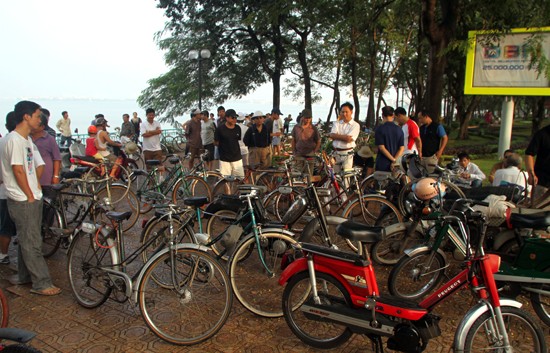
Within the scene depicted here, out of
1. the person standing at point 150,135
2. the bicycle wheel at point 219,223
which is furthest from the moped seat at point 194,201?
the person standing at point 150,135

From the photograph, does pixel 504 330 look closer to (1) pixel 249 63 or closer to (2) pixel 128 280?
(2) pixel 128 280

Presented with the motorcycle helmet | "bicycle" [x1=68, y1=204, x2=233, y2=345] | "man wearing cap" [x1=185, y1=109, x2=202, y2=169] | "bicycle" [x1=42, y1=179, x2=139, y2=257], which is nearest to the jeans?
"bicycle" [x1=68, y1=204, x2=233, y2=345]

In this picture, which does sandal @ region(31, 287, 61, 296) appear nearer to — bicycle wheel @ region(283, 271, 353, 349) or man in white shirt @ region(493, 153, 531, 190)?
bicycle wheel @ region(283, 271, 353, 349)

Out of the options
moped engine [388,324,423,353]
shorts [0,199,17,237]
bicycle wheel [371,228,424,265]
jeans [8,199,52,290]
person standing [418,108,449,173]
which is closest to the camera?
moped engine [388,324,423,353]

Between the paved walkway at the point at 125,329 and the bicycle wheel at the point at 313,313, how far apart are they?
11 centimetres

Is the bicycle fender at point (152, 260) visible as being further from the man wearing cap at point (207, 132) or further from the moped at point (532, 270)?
the man wearing cap at point (207, 132)

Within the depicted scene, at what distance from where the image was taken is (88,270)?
14.3 feet

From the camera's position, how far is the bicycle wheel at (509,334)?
3027 mm

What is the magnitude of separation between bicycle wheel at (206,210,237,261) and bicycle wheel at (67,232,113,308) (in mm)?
1227

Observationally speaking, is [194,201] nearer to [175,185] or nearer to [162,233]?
[162,233]

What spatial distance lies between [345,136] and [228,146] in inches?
80.4

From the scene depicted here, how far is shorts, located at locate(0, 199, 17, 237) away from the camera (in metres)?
5.15

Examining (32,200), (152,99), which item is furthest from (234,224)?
(152,99)

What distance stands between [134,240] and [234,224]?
2.58 metres
